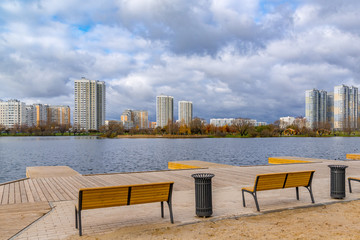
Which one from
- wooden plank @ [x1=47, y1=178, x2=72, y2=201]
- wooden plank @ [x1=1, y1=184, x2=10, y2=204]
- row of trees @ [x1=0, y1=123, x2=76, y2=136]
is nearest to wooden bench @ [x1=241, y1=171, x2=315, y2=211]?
wooden plank @ [x1=47, y1=178, x2=72, y2=201]

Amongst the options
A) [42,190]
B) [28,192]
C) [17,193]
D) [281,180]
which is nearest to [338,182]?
[281,180]

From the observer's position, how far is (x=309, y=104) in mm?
196750

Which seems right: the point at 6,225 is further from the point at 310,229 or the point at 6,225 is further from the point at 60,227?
the point at 310,229

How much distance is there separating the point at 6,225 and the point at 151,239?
10.5 feet

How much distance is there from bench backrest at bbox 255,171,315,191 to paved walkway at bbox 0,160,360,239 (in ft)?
1.73

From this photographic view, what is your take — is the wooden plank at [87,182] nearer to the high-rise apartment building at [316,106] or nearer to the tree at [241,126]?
the tree at [241,126]

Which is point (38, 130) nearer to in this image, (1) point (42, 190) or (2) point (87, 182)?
(2) point (87, 182)

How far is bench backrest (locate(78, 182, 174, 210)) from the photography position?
5.90 metres

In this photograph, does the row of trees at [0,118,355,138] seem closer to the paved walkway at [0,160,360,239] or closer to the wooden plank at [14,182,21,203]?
the paved walkway at [0,160,360,239]

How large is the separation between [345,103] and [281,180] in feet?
677

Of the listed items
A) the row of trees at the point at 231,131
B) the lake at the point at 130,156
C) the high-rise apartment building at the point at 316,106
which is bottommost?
the lake at the point at 130,156

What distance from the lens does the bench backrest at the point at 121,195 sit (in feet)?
19.4

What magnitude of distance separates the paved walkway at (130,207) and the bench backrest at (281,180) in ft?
1.73

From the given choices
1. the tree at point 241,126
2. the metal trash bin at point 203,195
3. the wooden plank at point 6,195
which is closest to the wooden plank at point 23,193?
the wooden plank at point 6,195
